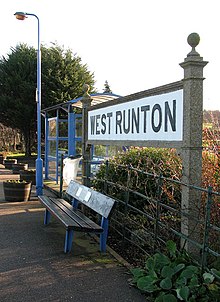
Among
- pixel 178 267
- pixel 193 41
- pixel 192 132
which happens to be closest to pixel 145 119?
pixel 192 132

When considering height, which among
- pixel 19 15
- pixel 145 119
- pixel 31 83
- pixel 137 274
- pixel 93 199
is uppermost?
pixel 31 83

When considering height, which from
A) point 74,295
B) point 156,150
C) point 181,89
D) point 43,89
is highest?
point 43,89

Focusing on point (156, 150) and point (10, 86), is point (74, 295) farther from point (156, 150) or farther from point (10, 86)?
point (10, 86)

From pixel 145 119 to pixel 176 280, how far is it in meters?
2.12

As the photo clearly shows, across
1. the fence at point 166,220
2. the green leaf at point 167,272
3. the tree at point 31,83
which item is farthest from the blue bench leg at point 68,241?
the tree at point 31,83

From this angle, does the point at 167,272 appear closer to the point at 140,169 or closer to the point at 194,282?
the point at 194,282

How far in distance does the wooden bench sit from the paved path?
287 millimetres

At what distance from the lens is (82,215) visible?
241 inches

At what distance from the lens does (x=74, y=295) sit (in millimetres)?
4016

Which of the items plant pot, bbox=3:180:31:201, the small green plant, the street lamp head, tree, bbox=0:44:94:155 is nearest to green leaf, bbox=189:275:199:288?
the small green plant

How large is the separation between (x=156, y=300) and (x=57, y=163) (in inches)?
410

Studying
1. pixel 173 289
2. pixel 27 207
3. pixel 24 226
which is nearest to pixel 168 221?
pixel 173 289

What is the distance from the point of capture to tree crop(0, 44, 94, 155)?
29.0 meters

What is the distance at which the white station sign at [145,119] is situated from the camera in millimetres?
4422
